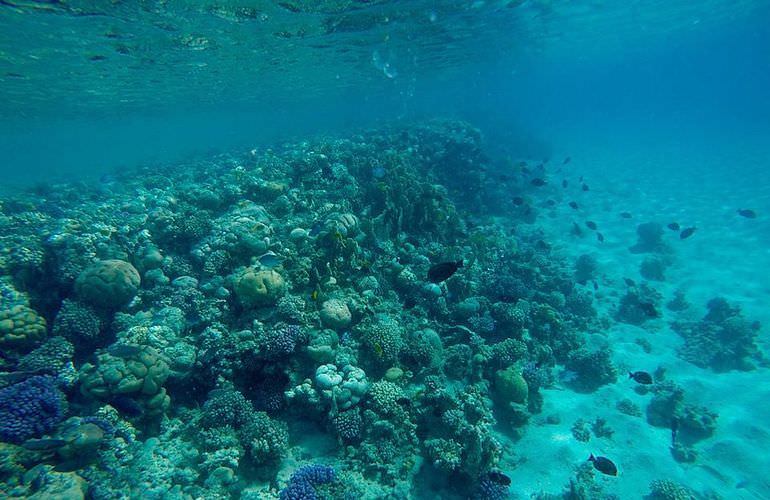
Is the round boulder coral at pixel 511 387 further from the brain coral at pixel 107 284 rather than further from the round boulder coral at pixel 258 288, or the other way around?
the brain coral at pixel 107 284

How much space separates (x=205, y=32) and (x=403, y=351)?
23.1 meters

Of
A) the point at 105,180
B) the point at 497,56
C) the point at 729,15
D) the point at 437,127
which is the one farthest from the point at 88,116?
the point at 729,15

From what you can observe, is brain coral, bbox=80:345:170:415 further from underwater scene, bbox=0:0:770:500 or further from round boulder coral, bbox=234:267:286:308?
round boulder coral, bbox=234:267:286:308

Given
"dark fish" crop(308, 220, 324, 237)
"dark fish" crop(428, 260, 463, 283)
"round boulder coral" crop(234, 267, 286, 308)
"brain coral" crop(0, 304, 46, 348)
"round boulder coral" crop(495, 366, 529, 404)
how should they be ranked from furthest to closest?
"dark fish" crop(308, 220, 324, 237) → "round boulder coral" crop(495, 366, 529, 404) → "round boulder coral" crop(234, 267, 286, 308) → "brain coral" crop(0, 304, 46, 348) → "dark fish" crop(428, 260, 463, 283)

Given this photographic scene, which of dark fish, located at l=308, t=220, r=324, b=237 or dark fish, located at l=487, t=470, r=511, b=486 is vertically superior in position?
dark fish, located at l=308, t=220, r=324, b=237

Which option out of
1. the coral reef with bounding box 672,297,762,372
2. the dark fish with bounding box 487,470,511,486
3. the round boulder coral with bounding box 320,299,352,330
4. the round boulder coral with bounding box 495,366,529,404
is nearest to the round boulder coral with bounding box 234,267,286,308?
the round boulder coral with bounding box 320,299,352,330

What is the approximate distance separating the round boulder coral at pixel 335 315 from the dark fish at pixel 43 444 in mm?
4724

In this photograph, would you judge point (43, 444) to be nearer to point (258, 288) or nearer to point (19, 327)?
point (19, 327)

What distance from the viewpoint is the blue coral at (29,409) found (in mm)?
5441

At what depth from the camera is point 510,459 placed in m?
8.16

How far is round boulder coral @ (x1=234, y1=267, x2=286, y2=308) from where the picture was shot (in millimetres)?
7820

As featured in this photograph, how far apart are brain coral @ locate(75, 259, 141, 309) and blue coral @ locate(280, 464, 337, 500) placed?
5.83 metres

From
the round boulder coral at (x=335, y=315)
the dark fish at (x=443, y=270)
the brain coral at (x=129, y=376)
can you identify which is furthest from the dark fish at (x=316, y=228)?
the dark fish at (x=443, y=270)

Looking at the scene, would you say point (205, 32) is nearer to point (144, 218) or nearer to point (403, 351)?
point (144, 218)
